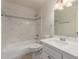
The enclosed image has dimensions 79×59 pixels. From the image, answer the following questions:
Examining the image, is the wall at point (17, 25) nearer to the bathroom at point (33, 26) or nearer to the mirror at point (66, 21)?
the bathroom at point (33, 26)

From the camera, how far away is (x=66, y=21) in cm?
172

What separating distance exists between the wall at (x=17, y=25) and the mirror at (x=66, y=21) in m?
1.20

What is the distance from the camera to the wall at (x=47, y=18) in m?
2.30

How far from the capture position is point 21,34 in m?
2.79

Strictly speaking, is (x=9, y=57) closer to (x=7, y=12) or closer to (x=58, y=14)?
(x=7, y=12)

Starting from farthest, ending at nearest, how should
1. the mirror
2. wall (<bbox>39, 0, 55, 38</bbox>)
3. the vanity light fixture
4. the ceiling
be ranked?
1. the ceiling
2. wall (<bbox>39, 0, 55, 38</bbox>)
3. the vanity light fixture
4. the mirror

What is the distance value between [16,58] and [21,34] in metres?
0.94

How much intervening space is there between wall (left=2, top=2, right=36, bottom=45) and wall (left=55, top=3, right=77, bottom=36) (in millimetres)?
1240

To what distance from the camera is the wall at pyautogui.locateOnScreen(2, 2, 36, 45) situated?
7.84 feet

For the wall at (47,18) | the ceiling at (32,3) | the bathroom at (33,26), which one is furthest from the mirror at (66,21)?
the ceiling at (32,3)

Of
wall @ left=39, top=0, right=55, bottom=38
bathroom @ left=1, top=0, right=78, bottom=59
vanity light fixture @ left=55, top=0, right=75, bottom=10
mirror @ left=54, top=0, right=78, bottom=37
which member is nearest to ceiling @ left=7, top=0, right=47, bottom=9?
bathroom @ left=1, top=0, right=78, bottom=59

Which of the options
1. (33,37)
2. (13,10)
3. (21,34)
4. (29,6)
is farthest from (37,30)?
(13,10)

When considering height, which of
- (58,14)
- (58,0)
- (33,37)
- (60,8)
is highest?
(58,0)

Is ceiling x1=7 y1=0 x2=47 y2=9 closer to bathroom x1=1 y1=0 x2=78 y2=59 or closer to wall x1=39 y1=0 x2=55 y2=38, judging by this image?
bathroom x1=1 y1=0 x2=78 y2=59
